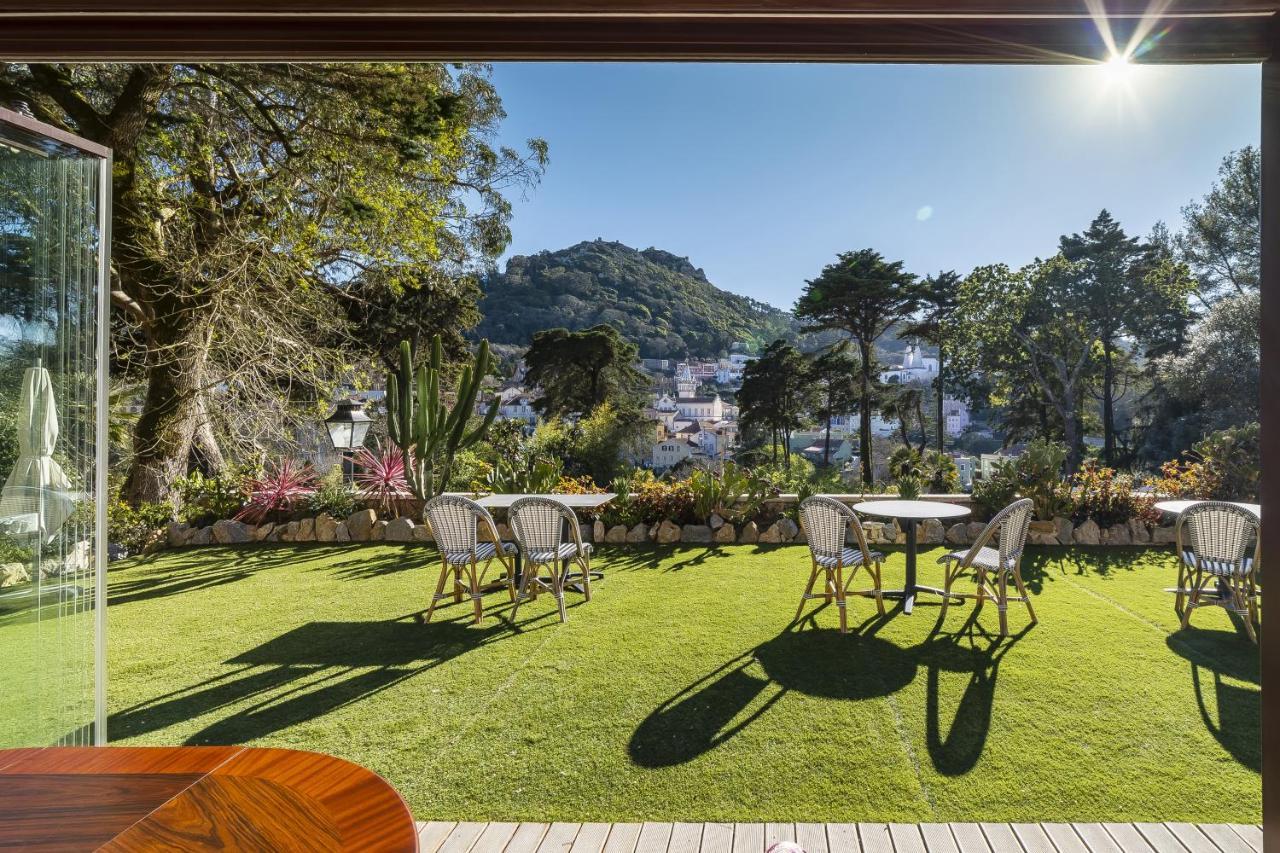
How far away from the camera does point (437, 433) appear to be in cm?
803

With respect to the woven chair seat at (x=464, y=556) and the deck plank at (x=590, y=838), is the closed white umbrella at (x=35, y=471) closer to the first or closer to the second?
the deck plank at (x=590, y=838)

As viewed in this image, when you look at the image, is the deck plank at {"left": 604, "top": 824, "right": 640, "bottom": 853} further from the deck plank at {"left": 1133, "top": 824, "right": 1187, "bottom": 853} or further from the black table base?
the black table base

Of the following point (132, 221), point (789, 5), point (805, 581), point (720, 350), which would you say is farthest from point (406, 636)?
point (720, 350)

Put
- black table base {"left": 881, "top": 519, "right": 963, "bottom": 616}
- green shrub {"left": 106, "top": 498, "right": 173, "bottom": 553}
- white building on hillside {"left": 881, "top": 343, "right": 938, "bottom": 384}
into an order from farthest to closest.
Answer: white building on hillside {"left": 881, "top": 343, "right": 938, "bottom": 384} < green shrub {"left": 106, "top": 498, "right": 173, "bottom": 553} < black table base {"left": 881, "top": 519, "right": 963, "bottom": 616}

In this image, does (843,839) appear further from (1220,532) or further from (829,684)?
(1220,532)

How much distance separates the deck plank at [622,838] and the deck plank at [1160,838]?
Answer: 1647 millimetres

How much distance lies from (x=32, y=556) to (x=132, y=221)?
281 inches

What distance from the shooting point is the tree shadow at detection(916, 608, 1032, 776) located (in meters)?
2.77

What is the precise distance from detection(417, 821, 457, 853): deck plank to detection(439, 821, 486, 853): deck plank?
0.05 feet

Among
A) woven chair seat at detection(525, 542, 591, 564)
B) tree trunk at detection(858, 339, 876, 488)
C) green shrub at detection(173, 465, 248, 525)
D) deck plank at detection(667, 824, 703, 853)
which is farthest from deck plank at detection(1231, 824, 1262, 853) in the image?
tree trunk at detection(858, 339, 876, 488)

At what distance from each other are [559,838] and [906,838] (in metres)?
1.14

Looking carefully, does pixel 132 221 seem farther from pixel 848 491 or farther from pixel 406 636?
pixel 848 491

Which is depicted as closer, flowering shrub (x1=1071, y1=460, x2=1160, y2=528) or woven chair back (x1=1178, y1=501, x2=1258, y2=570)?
woven chair back (x1=1178, y1=501, x2=1258, y2=570)

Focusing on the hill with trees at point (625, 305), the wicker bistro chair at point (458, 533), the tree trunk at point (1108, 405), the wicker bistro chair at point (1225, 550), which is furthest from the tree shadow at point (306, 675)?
the hill with trees at point (625, 305)
